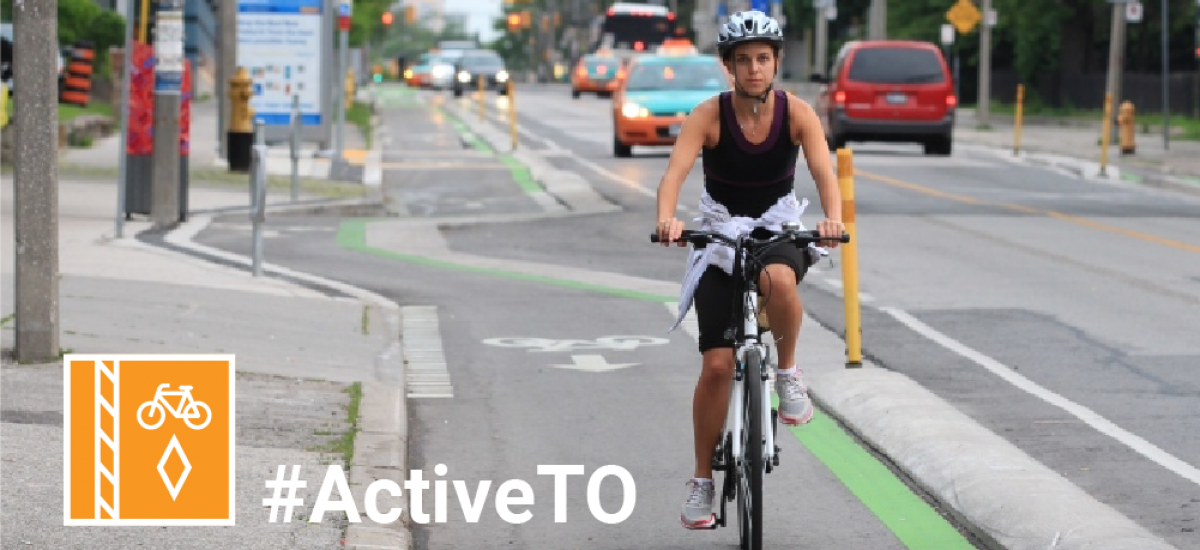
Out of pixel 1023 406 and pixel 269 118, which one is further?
pixel 269 118

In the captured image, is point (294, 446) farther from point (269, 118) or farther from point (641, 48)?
point (641, 48)

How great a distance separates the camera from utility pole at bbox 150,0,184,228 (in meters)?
19.3

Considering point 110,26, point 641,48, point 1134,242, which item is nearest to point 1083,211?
point 1134,242

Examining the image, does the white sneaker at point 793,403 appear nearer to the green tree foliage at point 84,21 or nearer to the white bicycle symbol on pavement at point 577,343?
the white bicycle symbol on pavement at point 577,343

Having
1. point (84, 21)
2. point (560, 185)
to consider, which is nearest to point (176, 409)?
point (560, 185)

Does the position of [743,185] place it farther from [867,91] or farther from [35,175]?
[867,91]

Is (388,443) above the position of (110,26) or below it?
below

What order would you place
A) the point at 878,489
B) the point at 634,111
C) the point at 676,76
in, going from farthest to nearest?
the point at 676,76, the point at 634,111, the point at 878,489

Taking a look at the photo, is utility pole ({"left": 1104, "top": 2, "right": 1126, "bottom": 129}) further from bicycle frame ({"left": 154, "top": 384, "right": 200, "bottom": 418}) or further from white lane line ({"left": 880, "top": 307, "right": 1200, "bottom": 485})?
bicycle frame ({"left": 154, "top": 384, "right": 200, "bottom": 418})

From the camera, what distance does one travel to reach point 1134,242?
19344 mm

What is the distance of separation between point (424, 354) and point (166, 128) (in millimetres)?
8273

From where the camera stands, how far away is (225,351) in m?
11.5

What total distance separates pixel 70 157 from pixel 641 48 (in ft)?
187

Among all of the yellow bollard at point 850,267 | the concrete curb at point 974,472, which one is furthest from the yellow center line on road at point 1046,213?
the concrete curb at point 974,472
